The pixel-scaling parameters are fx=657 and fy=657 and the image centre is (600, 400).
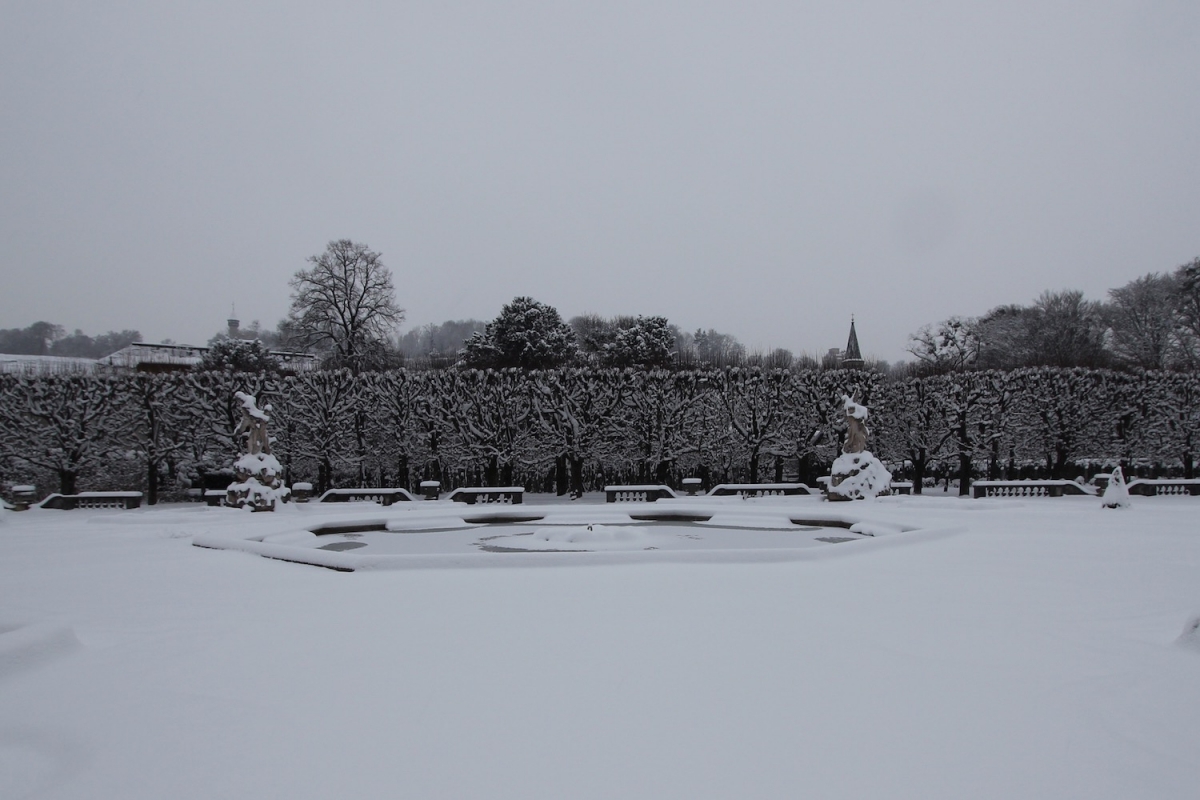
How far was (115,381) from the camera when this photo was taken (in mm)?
24422

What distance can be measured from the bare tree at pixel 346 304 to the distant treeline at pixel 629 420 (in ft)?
21.3

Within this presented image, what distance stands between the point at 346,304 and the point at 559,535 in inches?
958

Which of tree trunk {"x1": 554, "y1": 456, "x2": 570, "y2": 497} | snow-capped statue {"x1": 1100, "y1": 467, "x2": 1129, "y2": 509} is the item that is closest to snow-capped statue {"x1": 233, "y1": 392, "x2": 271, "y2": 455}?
tree trunk {"x1": 554, "y1": 456, "x2": 570, "y2": 497}

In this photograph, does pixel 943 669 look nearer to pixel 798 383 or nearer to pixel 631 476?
pixel 798 383

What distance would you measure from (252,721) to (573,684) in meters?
2.03

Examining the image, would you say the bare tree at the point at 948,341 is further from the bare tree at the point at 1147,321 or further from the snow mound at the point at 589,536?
the snow mound at the point at 589,536

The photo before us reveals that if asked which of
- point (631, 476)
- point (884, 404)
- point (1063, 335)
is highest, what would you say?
point (1063, 335)

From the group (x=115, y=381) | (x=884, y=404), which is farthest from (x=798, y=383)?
(x=115, y=381)

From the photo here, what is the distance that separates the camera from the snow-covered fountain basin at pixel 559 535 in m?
8.91

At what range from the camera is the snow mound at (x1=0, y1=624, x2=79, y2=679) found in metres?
4.75

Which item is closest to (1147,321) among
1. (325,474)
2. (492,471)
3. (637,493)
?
(637,493)

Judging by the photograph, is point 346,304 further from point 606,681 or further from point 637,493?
point 606,681

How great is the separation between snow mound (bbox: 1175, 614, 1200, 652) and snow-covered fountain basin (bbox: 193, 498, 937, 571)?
4290mm

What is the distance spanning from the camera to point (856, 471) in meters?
19.0
